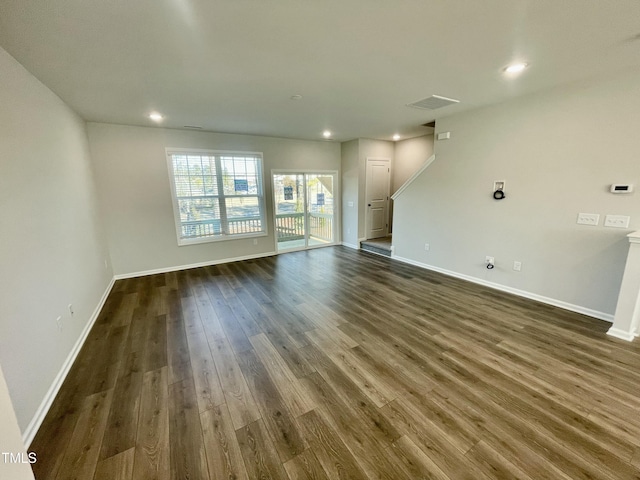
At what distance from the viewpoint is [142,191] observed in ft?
15.1

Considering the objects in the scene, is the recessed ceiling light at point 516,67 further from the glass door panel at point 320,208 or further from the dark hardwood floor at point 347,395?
the glass door panel at point 320,208

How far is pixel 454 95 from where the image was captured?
3.17m

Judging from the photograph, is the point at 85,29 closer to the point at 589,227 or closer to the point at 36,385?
the point at 36,385

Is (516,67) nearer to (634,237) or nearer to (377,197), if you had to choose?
(634,237)

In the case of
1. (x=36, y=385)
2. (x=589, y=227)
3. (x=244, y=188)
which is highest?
(x=244, y=188)

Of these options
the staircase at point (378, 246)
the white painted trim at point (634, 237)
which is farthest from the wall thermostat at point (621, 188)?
the staircase at point (378, 246)

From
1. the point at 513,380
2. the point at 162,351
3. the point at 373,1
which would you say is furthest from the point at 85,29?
the point at 513,380

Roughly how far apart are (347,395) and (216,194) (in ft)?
14.9

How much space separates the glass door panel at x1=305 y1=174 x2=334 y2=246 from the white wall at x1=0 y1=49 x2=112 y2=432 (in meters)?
4.33

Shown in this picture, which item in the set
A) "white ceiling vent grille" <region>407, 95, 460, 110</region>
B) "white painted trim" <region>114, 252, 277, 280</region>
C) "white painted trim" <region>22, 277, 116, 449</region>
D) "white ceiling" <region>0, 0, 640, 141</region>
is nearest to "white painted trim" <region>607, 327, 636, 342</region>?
"white ceiling" <region>0, 0, 640, 141</region>

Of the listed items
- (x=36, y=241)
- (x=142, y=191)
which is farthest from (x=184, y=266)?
(x=36, y=241)

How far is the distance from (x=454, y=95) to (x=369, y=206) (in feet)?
11.5

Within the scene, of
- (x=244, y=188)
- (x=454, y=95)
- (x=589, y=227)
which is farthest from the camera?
(x=244, y=188)

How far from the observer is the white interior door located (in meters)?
6.43
